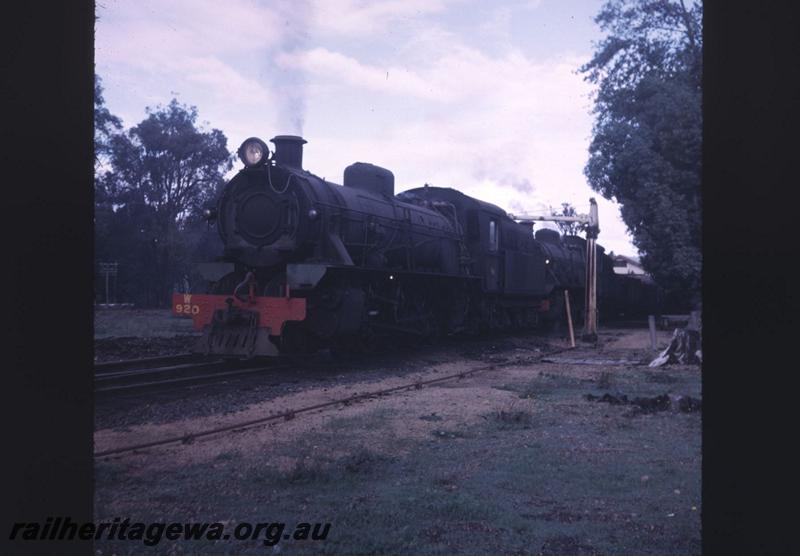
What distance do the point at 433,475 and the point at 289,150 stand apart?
30.9 feet

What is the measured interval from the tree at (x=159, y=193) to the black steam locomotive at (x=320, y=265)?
106 ft

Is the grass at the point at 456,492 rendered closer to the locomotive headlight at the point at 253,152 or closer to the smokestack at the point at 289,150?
the locomotive headlight at the point at 253,152

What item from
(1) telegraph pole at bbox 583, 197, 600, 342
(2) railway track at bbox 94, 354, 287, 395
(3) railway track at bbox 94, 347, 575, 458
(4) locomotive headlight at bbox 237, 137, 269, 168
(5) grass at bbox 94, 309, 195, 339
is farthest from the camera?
(1) telegraph pole at bbox 583, 197, 600, 342

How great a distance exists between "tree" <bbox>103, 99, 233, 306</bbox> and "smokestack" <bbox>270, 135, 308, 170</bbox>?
34283mm

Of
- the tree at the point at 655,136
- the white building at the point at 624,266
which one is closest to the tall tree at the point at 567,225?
the white building at the point at 624,266

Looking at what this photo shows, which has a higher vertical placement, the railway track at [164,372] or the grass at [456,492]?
the railway track at [164,372]

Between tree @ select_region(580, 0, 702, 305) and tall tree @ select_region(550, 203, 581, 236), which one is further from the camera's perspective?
tall tree @ select_region(550, 203, 581, 236)

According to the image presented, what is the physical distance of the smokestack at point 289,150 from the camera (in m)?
13.8

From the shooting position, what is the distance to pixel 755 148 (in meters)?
1.44

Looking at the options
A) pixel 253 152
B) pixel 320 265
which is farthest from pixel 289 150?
pixel 320 265

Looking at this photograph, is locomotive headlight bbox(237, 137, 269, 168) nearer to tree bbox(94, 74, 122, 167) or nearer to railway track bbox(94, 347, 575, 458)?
railway track bbox(94, 347, 575, 458)

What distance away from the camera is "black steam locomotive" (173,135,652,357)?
12.1m

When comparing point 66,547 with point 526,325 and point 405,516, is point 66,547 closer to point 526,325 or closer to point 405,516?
point 405,516

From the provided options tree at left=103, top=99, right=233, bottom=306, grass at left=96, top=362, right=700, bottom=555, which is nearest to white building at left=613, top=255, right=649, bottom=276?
tree at left=103, top=99, right=233, bottom=306
